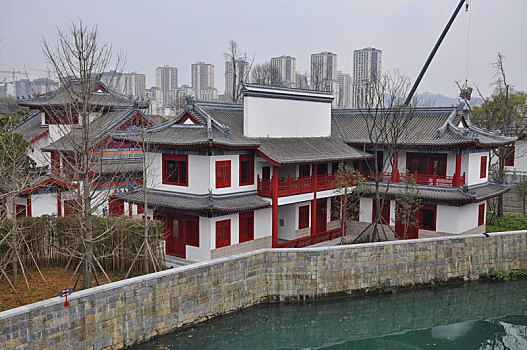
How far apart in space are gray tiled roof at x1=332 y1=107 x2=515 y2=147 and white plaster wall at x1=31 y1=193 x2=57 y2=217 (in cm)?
1363

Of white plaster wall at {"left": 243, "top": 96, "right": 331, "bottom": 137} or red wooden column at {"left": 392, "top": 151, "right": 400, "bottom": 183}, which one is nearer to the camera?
white plaster wall at {"left": 243, "top": 96, "right": 331, "bottom": 137}

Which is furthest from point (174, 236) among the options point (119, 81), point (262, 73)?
point (262, 73)

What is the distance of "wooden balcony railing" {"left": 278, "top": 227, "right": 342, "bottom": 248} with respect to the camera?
1971 cm

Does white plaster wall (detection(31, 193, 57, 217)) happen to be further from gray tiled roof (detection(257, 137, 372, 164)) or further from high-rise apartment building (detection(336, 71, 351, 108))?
high-rise apartment building (detection(336, 71, 351, 108))

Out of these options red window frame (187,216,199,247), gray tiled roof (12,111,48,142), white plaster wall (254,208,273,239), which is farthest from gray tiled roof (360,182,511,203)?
gray tiled roof (12,111,48,142)

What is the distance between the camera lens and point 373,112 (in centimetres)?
2602

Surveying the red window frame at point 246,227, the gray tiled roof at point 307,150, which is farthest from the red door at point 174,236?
the gray tiled roof at point 307,150

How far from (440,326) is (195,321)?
786cm

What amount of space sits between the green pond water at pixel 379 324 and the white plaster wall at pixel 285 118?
7.76 metres

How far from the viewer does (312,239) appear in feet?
68.2

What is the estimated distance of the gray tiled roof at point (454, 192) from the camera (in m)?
20.0

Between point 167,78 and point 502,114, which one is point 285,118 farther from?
point 167,78

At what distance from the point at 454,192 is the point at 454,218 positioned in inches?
43.0

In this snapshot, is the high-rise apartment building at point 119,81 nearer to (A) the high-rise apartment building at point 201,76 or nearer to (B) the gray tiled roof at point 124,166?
(B) the gray tiled roof at point 124,166
